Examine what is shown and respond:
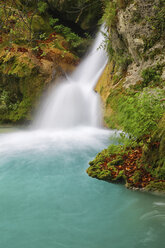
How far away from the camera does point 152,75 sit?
7.59 meters

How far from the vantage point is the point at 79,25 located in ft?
47.2

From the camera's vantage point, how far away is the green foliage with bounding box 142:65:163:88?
7.41 m

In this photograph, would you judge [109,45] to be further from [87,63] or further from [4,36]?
[4,36]

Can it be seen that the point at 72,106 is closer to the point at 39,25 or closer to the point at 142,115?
the point at 39,25

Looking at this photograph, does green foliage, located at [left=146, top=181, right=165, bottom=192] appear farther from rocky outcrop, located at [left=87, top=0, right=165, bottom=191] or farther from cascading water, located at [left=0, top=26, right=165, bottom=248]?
cascading water, located at [left=0, top=26, right=165, bottom=248]

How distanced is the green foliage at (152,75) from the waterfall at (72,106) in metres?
2.40

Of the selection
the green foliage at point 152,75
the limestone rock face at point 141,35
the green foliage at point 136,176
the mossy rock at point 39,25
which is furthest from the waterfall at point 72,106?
the green foliage at point 136,176

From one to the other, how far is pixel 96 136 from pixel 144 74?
289cm

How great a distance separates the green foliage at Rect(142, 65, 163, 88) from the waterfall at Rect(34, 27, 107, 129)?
94.4 inches

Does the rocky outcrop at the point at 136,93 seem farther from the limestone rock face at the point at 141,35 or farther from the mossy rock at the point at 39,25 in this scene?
the mossy rock at the point at 39,25

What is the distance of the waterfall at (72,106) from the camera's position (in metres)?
9.63

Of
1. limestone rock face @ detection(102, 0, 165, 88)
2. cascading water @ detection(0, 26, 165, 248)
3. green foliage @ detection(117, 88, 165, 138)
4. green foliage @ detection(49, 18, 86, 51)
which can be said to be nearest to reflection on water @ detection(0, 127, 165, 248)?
cascading water @ detection(0, 26, 165, 248)

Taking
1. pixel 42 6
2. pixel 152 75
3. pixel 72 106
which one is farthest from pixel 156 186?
pixel 42 6

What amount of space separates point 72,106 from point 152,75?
3980 millimetres
